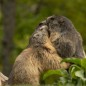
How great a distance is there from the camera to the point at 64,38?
8.81 meters

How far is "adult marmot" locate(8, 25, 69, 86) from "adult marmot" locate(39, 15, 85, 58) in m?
0.12

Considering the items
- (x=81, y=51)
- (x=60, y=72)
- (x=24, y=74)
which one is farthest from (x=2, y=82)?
(x=60, y=72)

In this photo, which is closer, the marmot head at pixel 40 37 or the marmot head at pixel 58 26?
the marmot head at pixel 40 37

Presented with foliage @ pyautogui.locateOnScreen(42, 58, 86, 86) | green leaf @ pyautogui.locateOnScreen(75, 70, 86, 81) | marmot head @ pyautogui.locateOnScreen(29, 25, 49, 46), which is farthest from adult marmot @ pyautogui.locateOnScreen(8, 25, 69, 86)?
green leaf @ pyautogui.locateOnScreen(75, 70, 86, 81)

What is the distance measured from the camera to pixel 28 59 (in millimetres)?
8352

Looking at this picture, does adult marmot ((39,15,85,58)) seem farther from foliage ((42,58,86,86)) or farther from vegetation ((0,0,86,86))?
vegetation ((0,0,86,86))

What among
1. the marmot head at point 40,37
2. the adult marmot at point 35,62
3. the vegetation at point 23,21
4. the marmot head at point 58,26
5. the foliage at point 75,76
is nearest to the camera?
the foliage at point 75,76

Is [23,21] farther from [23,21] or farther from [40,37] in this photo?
[40,37]

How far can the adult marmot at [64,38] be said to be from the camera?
340 inches

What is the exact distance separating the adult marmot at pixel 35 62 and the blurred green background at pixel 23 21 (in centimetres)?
1211

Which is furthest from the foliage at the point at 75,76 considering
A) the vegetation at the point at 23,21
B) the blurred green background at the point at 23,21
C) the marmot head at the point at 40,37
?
the blurred green background at the point at 23,21

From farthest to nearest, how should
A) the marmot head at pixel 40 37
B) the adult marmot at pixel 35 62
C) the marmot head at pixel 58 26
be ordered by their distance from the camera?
the marmot head at pixel 58 26 < the marmot head at pixel 40 37 < the adult marmot at pixel 35 62

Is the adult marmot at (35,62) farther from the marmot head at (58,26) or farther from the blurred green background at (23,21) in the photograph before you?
the blurred green background at (23,21)

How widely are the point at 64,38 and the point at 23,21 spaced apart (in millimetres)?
13897
